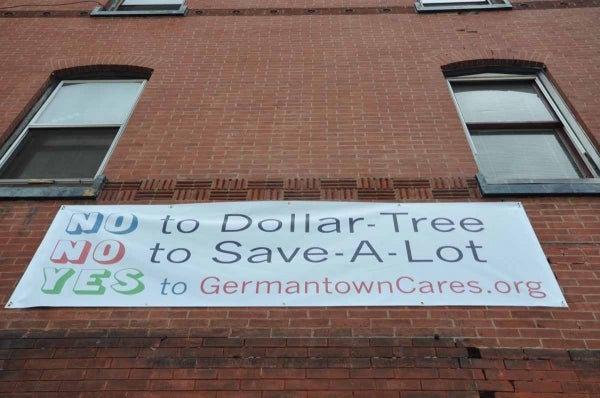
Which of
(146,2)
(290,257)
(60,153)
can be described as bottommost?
(290,257)

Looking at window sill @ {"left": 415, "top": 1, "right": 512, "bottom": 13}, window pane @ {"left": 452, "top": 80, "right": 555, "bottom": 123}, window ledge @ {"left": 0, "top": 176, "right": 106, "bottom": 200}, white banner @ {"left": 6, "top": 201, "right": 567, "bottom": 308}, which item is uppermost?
window sill @ {"left": 415, "top": 1, "right": 512, "bottom": 13}

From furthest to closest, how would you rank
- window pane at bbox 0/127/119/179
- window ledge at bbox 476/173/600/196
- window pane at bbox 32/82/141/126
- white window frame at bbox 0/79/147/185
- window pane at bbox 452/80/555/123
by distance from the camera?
window pane at bbox 32/82/141/126
window pane at bbox 452/80/555/123
window pane at bbox 0/127/119/179
white window frame at bbox 0/79/147/185
window ledge at bbox 476/173/600/196

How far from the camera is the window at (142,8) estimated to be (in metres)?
7.79

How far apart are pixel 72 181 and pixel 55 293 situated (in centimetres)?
158

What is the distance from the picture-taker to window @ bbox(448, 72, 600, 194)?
4.92 m

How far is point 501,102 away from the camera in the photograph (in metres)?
6.26

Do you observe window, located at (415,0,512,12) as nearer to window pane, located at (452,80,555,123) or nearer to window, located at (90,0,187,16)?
window pane, located at (452,80,555,123)

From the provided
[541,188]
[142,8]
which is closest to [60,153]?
[142,8]

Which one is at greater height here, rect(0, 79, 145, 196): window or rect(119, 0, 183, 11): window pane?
rect(119, 0, 183, 11): window pane

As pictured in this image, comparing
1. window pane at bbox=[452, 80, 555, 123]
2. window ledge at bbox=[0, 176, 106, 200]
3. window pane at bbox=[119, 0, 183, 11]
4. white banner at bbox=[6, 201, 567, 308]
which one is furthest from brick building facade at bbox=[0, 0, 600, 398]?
window pane at bbox=[119, 0, 183, 11]

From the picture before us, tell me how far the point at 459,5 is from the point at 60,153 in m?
6.56

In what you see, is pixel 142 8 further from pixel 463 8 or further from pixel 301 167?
pixel 463 8

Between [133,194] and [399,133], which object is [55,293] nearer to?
[133,194]

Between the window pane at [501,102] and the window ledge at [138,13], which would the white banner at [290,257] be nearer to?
the window pane at [501,102]
